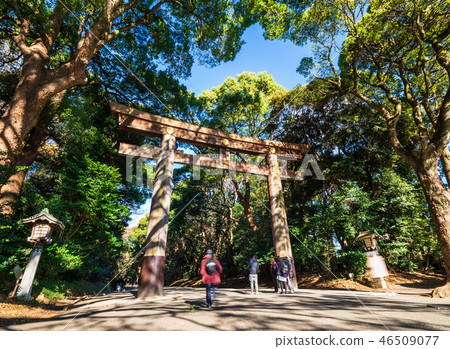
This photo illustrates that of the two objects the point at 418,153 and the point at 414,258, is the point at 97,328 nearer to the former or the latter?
the point at 418,153

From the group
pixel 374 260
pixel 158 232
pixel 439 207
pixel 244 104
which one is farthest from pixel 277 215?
pixel 244 104

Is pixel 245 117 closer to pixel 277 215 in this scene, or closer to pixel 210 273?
pixel 277 215

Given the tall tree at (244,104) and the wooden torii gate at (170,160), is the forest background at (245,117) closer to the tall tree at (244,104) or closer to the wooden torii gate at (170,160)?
the tall tree at (244,104)

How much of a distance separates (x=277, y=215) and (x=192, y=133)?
5241mm

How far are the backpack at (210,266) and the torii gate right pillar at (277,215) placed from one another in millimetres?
4522

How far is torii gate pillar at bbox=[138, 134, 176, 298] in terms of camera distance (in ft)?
20.5

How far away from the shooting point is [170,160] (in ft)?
25.2

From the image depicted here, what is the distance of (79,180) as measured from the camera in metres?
7.86

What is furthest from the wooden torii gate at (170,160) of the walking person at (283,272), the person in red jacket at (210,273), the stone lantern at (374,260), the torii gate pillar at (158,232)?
the stone lantern at (374,260)

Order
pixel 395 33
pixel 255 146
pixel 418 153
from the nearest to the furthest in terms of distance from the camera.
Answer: pixel 418 153
pixel 395 33
pixel 255 146

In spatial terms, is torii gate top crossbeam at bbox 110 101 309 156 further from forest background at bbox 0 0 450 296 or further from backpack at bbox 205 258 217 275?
backpack at bbox 205 258 217 275
